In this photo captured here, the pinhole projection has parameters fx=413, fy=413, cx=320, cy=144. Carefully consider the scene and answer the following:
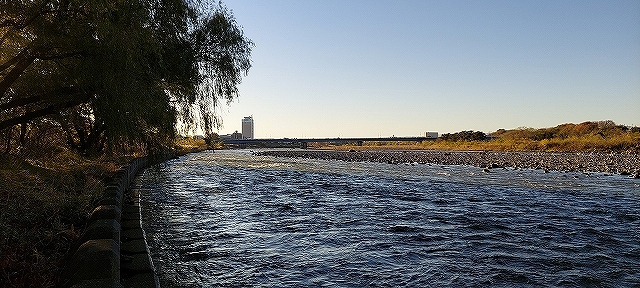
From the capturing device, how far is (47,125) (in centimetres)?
1833

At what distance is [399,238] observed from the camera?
10.7 meters

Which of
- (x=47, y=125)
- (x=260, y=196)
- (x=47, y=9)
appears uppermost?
(x=47, y=9)

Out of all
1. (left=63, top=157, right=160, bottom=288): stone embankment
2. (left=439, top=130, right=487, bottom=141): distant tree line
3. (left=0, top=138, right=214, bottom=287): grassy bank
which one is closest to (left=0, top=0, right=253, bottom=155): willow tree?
(left=0, top=138, right=214, bottom=287): grassy bank

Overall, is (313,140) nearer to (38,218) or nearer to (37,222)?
(38,218)

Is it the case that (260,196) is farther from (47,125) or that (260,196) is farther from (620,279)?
(620,279)

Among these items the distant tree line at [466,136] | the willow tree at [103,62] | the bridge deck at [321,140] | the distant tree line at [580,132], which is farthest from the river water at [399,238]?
the bridge deck at [321,140]

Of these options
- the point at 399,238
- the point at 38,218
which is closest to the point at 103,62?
the point at 38,218

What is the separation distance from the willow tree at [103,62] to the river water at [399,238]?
3.70m

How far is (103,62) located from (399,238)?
385 inches

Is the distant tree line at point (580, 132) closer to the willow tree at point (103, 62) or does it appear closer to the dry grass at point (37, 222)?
the willow tree at point (103, 62)

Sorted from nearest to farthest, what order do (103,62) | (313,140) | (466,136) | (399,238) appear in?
(399,238)
(103,62)
(466,136)
(313,140)

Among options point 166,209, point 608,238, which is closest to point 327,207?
point 166,209

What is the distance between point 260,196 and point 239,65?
6.35 m

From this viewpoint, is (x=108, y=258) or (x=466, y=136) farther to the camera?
(x=466, y=136)
